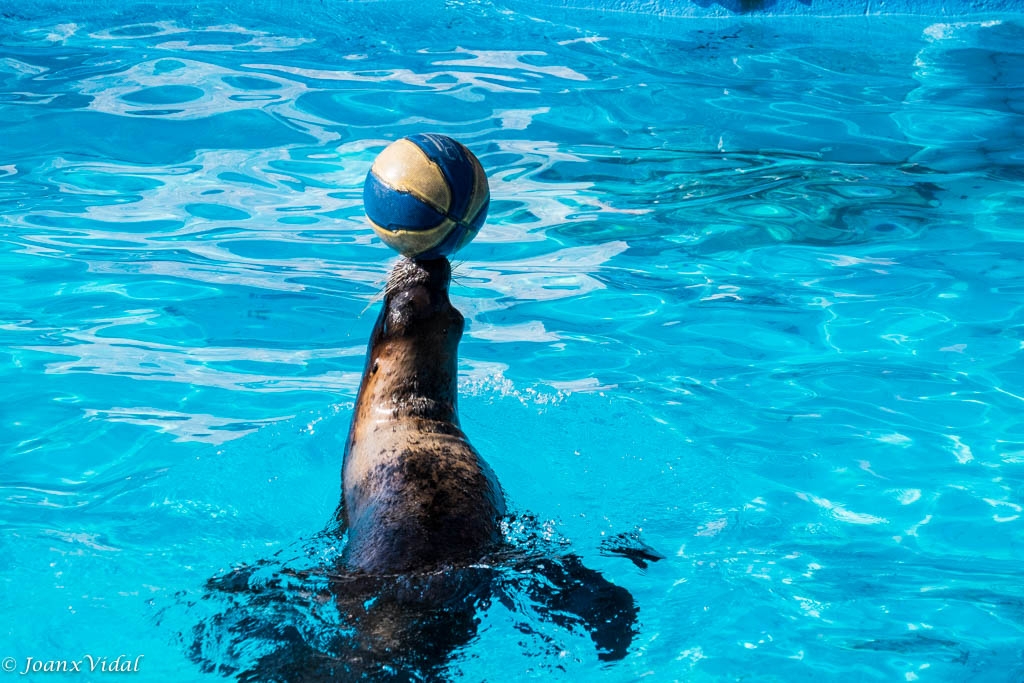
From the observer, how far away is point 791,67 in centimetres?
1120

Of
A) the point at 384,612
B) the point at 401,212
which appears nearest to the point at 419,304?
the point at 401,212

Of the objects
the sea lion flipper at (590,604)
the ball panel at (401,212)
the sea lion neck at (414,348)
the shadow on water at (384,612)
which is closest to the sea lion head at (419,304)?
the sea lion neck at (414,348)

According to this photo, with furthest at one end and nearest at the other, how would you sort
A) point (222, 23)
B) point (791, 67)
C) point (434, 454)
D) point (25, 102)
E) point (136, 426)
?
1. point (222, 23)
2. point (791, 67)
3. point (25, 102)
4. point (136, 426)
5. point (434, 454)

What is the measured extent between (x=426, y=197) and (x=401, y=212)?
0.10m

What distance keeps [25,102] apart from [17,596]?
675cm

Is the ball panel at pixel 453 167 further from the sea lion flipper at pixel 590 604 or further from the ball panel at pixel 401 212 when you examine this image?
the sea lion flipper at pixel 590 604

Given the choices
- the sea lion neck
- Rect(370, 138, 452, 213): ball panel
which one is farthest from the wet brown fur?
Rect(370, 138, 452, 213): ball panel

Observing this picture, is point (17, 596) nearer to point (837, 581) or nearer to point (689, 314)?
point (837, 581)

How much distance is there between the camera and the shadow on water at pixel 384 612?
3.02 metres

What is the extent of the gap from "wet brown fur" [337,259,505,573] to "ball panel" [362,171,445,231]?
0.59ft

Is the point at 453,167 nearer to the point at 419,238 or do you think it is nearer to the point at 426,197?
the point at 426,197

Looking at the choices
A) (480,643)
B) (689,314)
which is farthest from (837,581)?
(689,314)

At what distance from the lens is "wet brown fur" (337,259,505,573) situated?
3188mm

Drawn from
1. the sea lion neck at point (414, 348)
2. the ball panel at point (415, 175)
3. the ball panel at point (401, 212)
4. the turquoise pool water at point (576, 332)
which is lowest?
the turquoise pool water at point (576, 332)
